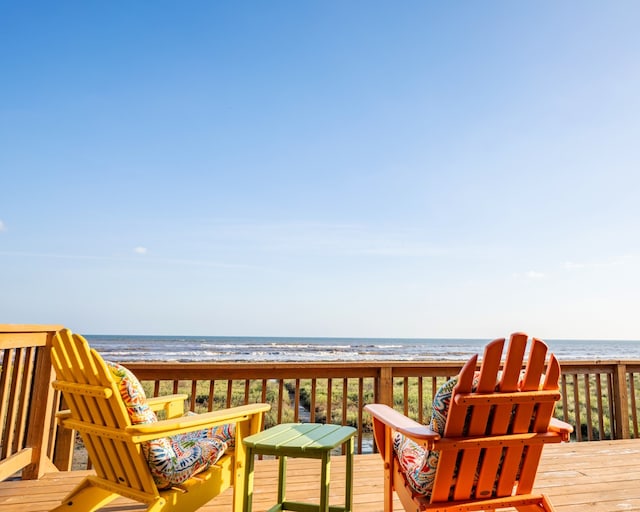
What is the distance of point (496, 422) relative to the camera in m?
1.44

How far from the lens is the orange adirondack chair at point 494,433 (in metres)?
1.39

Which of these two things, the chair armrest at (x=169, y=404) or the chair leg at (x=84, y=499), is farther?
the chair armrest at (x=169, y=404)

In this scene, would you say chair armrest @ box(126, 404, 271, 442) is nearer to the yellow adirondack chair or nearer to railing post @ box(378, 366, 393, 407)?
the yellow adirondack chair

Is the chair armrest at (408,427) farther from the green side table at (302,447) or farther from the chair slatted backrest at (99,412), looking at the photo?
the chair slatted backrest at (99,412)

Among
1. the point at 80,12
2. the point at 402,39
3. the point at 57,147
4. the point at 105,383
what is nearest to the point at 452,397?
the point at 105,383

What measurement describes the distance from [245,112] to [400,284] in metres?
14.9

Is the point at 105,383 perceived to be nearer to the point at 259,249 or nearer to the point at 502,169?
the point at 502,169

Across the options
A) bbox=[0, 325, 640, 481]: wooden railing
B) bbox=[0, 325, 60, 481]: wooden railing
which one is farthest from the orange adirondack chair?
bbox=[0, 325, 60, 481]: wooden railing

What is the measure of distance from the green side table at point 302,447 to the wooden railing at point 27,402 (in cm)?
164

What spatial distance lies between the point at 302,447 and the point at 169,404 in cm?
117

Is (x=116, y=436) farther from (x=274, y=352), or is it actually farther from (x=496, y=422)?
(x=274, y=352)

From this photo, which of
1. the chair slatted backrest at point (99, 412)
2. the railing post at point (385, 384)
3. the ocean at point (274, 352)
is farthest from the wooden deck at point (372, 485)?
the ocean at point (274, 352)

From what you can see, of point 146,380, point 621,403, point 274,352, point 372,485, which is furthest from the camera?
point 274,352

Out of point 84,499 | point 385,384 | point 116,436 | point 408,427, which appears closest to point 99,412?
Result: point 116,436
